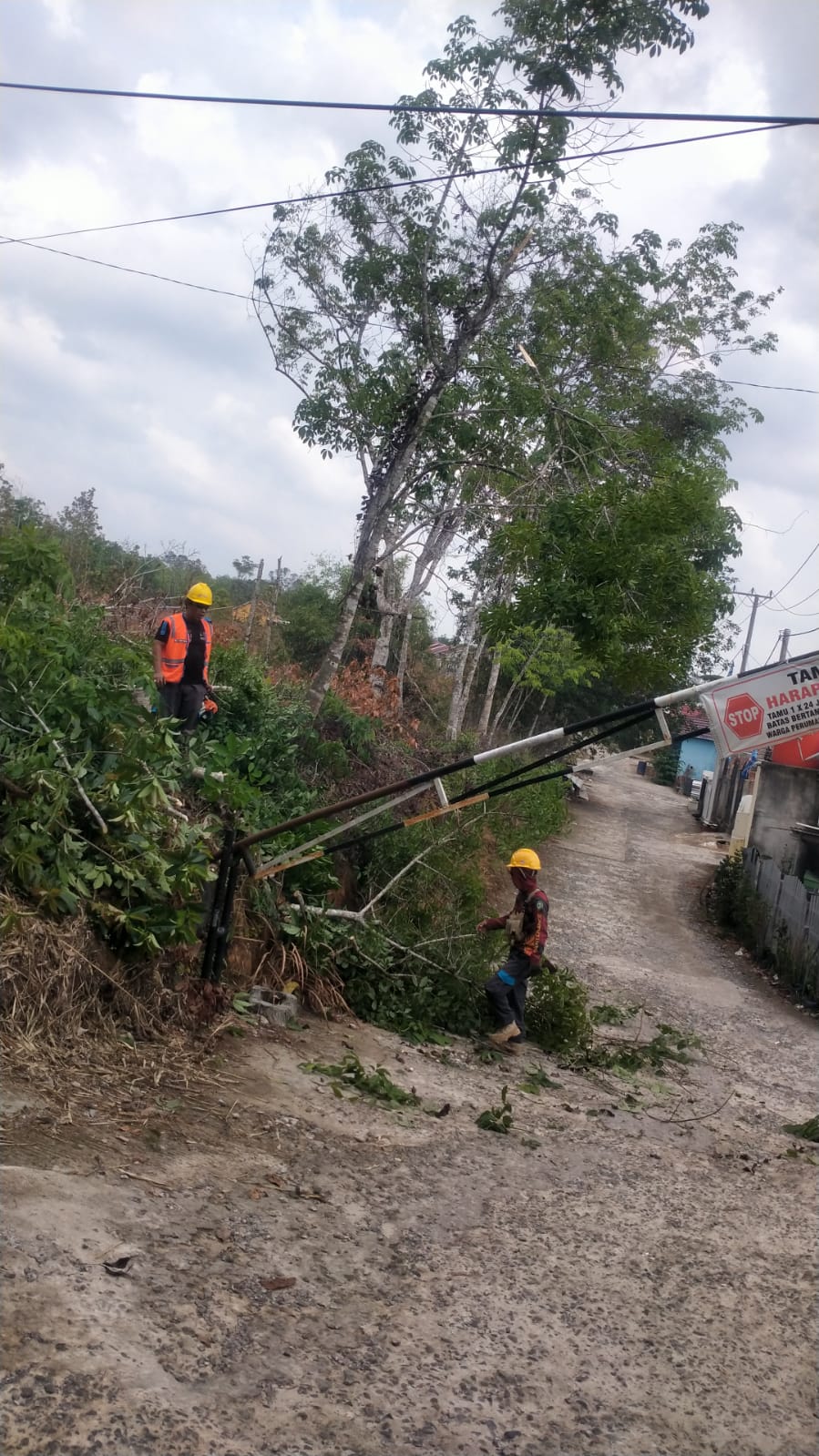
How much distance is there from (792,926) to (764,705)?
9278mm

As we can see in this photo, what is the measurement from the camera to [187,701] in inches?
320

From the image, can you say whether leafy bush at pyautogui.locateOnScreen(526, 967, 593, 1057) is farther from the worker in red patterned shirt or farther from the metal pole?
the metal pole

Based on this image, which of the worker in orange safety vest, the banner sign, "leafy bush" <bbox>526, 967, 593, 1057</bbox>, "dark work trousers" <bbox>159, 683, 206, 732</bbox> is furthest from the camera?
"leafy bush" <bbox>526, 967, 593, 1057</bbox>

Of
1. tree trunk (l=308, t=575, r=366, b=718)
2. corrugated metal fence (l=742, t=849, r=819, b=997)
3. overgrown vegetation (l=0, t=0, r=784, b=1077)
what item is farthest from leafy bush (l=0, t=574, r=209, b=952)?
corrugated metal fence (l=742, t=849, r=819, b=997)

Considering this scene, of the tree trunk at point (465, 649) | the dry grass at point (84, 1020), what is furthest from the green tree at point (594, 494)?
the dry grass at point (84, 1020)

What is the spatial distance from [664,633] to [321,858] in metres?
5.66

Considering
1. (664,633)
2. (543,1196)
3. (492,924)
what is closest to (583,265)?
(664,633)

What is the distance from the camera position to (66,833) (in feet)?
18.6

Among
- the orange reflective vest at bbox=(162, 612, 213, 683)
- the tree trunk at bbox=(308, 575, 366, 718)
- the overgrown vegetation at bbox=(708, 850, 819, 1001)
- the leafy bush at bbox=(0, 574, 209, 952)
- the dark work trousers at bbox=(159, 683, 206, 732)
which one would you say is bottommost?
the overgrown vegetation at bbox=(708, 850, 819, 1001)

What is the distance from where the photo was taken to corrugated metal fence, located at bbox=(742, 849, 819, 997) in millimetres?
13578

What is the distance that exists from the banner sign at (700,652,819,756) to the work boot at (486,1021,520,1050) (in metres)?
2.96

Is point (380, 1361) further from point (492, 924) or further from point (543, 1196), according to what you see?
point (492, 924)

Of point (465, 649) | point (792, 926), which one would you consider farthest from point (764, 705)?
point (465, 649)

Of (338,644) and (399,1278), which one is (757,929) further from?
(399,1278)
